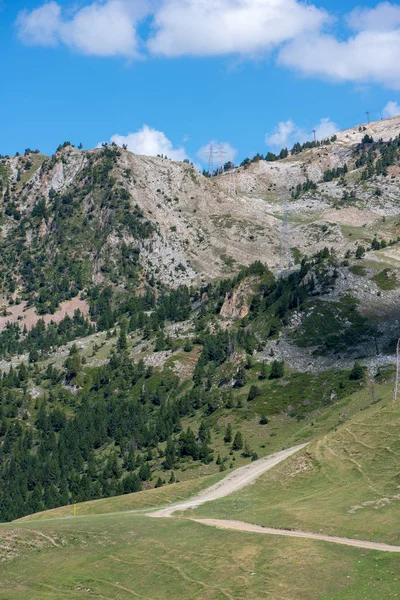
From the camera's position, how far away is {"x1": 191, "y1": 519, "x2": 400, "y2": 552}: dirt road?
65.2 meters

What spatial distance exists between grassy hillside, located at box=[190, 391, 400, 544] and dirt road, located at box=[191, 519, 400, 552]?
3.28 feet

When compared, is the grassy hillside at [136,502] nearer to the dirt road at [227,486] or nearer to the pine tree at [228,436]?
the dirt road at [227,486]

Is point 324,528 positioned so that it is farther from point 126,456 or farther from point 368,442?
point 126,456

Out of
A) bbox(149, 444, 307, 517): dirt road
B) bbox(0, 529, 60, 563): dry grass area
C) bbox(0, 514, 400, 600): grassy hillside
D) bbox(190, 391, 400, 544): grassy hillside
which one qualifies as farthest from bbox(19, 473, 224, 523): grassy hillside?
bbox(0, 514, 400, 600): grassy hillside

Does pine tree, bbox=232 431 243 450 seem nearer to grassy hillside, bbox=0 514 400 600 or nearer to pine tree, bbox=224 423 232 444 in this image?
pine tree, bbox=224 423 232 444

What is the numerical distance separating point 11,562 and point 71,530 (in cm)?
958

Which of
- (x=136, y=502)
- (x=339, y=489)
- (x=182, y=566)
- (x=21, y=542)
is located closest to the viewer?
(x=182, y=566)

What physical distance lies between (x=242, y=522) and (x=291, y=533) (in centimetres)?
895

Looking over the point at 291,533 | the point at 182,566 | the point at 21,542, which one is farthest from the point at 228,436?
the point at 182,566

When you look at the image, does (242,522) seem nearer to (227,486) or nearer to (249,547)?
(249,547)

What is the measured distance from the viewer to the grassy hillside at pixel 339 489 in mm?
73812

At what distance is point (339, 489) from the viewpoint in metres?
88.0

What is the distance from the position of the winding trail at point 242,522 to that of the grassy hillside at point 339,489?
48.0 inches

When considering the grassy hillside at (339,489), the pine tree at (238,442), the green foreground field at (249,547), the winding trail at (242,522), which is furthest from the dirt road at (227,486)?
the pine tree at (238,442)
